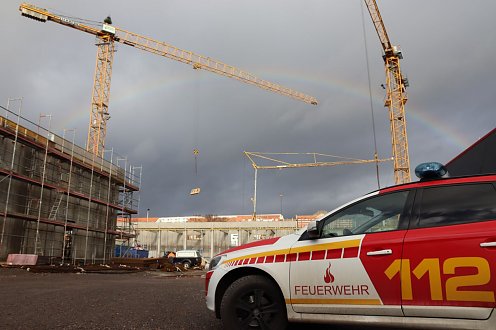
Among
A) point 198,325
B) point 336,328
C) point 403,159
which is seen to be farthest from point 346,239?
point 403,159

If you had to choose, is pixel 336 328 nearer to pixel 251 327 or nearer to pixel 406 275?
pixel 251 327

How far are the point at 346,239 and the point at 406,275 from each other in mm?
Result: 658

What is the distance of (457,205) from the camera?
3.90 meters

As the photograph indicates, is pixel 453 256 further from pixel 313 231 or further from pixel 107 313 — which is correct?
pixel 107 313

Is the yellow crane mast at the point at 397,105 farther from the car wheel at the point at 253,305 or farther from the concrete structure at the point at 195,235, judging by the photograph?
the car wheel at the point at 253,305

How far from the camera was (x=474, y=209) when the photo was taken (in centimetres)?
381

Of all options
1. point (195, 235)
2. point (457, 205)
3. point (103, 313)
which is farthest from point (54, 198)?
point (195, 235)

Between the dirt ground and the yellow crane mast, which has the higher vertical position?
the yellow crane mast

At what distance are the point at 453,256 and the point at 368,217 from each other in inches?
37.1

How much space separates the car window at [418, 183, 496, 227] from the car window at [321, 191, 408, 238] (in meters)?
0.25

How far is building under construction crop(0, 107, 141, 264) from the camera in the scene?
915 inches

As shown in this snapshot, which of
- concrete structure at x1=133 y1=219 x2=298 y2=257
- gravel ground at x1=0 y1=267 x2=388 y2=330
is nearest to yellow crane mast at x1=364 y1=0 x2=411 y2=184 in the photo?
concrete structure at x1=133 y1=219 x2=298 y2=257

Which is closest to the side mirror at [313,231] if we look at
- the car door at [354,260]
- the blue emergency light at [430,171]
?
the car door at [354,260]

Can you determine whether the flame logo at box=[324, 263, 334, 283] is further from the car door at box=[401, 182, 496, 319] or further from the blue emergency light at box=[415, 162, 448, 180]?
the blue emergency light at box=[415, 162, 448, 180]
